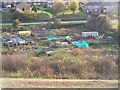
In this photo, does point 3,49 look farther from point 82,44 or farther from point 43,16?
point 82,44

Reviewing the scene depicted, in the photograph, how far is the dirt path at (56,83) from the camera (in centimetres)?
248

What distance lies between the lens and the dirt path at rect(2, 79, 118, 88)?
248 cm

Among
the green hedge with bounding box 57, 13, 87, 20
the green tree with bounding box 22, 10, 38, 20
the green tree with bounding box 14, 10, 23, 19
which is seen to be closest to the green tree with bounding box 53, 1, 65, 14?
the green hedge with bounding box 57, 13, 87, 20

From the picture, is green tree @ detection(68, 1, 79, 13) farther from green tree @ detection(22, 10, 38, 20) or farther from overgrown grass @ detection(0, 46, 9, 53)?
overgrown grass @ detection(0, 46, 9, 53)

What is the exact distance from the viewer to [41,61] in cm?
298

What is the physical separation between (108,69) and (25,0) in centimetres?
145

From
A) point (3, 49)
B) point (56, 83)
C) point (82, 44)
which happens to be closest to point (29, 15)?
point (3, 49)

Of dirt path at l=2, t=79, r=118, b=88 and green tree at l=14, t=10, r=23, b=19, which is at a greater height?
green tree at l=14, t=10, r=23, b=19

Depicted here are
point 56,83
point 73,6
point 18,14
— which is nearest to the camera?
point 56,83

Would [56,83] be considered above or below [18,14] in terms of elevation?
below

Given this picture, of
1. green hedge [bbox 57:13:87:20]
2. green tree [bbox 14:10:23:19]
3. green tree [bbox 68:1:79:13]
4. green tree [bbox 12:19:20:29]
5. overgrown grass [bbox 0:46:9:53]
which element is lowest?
overgrown grass [bbox 0:46:9:53]

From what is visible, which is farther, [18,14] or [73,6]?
[18,14]

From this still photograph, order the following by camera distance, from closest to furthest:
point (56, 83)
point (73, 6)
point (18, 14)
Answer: point (56, 83), point (73, 6), point (18, 14)

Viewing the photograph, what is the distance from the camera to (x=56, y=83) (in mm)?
2555
